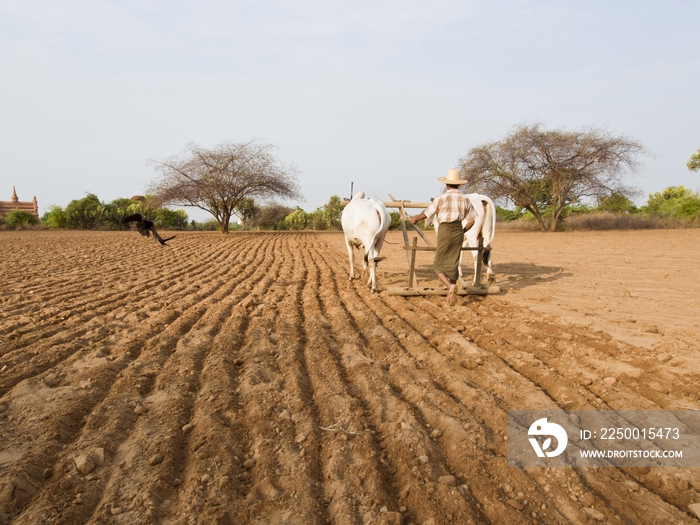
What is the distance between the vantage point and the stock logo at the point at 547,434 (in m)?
2.39

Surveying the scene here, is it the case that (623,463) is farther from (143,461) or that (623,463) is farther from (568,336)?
(143,461)

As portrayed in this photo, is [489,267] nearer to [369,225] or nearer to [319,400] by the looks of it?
[369,225]

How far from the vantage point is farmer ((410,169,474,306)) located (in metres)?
5.69

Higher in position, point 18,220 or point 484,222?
point 18,220

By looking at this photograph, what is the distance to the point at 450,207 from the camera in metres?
5.70

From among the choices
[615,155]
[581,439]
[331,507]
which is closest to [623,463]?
[581,439]

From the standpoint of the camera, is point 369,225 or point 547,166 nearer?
point 369,225

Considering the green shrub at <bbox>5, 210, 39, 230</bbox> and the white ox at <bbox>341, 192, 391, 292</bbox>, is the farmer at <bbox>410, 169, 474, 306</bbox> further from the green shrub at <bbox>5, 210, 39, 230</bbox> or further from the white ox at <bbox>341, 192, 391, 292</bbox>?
the green shrub at <bbox>5, 210, 39, 230</bbox>

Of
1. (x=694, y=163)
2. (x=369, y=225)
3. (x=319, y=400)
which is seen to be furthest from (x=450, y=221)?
(x=694, y=163)

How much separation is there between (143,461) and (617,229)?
27.7 metres

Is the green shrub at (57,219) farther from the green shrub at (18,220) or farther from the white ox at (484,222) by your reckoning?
the white ox at (484,222)

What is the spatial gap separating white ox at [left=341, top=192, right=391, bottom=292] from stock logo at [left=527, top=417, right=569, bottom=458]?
4.26 m

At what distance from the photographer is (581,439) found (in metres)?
2.52

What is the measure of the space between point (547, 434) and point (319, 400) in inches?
55.9
